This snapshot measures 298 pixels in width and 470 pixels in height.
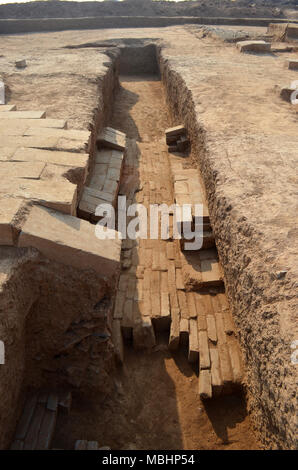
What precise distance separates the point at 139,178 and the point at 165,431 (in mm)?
4123

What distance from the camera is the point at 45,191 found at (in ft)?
9.81

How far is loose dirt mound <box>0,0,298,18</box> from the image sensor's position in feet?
59.1

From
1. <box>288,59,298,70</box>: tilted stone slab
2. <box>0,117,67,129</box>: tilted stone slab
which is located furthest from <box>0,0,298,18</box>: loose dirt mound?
<box>0,117,67,129</box>: tilted stone slab

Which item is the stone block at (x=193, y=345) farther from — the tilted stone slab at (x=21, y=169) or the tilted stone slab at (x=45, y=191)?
the tilted stone slab at (x=21, y=169)

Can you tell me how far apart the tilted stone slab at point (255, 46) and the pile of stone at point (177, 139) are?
4984mm

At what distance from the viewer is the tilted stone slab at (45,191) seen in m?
2.87

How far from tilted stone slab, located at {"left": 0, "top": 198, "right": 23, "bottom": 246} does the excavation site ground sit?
0.02 meters

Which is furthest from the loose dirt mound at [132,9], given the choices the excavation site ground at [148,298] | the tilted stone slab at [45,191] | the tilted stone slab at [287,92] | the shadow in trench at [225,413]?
the shadow in trench at [225,413]

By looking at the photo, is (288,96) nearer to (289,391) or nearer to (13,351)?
(289,391)

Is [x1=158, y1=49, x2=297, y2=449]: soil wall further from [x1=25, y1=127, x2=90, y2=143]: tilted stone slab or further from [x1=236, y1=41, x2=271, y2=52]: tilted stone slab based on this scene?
[x1=236, y1=41, x2=271, y2=52]: tilted stone slab

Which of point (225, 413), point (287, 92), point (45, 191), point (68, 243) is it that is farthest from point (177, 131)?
point (225, 413)

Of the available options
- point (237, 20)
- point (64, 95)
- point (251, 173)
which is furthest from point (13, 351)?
point (237, 20)

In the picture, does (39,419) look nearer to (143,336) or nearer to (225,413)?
(143,336)

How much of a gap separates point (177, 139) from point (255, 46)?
17.5ft
